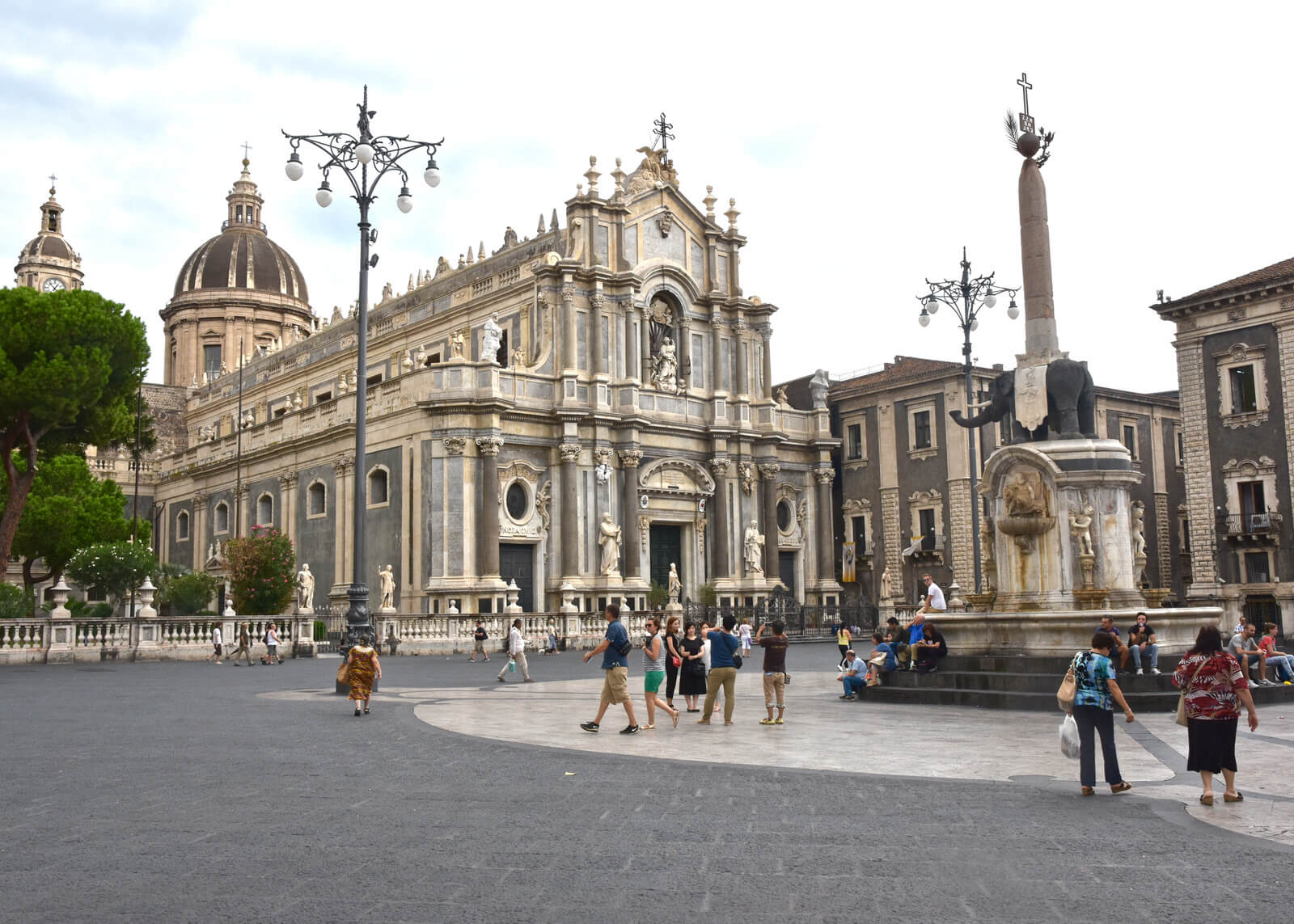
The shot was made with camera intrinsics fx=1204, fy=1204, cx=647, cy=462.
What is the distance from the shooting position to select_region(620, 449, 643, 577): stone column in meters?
44.9

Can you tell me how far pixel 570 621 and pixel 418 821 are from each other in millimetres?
30679

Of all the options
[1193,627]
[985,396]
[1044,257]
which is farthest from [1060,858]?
[985,396]

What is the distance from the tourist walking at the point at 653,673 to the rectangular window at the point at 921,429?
36.3 m

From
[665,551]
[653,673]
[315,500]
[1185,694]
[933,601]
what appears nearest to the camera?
[1185,694]

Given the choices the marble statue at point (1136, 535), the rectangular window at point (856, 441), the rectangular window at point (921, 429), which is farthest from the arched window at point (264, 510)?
the marble statue at point (1136, 535)

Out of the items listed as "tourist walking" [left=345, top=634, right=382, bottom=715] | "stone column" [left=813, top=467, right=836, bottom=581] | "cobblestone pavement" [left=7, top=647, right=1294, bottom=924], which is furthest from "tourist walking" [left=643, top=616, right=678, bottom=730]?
"stone column" [left=813, top=467, right=836, bottom=581]

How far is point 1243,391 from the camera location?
4034 centimetres

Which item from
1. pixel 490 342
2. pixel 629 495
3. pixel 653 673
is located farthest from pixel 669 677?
pixel 629 495

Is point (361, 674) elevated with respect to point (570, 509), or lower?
lower

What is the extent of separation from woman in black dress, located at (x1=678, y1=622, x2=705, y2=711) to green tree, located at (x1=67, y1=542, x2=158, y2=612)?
26.1 m

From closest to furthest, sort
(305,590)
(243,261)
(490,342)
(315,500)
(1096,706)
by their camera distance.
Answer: (1096,706)
(305,590)
(490,342)
(315,500)
(243,261)

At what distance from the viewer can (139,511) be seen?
64312 mm

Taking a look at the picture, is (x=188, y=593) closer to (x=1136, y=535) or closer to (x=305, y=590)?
(x=305, y=590)

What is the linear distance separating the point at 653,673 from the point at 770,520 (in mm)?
35011
